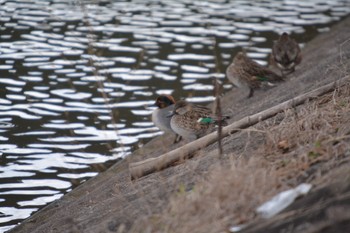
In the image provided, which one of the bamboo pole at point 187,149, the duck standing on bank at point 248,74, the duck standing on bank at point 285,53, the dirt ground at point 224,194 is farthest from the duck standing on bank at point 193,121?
the duck standing on bank at point 285,53

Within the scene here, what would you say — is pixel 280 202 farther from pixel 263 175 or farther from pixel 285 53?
pixel 285 53

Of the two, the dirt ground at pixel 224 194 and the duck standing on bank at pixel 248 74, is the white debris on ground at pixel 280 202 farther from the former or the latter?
the duck standing on bank at pixel 248 74

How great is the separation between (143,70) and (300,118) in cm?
770

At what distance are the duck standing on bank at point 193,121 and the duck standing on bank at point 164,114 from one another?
662 mm

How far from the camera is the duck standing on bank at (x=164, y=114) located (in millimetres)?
10641

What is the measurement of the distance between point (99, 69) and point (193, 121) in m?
5.24

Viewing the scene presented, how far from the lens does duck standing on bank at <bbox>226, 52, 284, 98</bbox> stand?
1244 cm

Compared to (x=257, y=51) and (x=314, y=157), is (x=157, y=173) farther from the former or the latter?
(x=257, y=51)

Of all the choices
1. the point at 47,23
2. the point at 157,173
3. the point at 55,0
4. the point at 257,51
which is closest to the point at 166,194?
the point at 157,173

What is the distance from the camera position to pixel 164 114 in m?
10.7

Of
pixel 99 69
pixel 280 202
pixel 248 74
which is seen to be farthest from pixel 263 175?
pixel 99 69

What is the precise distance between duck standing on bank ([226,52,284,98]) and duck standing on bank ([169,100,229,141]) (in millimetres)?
2797

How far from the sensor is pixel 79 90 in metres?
13.4

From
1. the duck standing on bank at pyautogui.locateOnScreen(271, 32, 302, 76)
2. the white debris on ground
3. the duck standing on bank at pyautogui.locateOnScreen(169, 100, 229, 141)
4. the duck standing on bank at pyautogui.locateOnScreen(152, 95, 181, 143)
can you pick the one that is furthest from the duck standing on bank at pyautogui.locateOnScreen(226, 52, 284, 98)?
the white debris on ground
